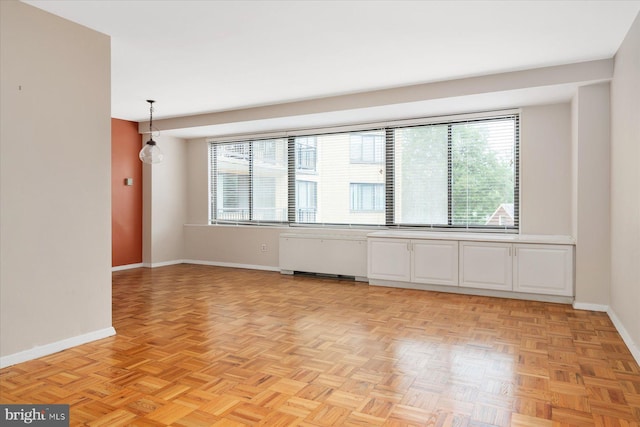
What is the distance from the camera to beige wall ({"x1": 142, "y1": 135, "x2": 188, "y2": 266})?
793 cm

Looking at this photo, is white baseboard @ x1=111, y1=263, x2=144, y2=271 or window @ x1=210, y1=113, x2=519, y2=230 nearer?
window @ x1=210, y1=113, x2=519, y2=230

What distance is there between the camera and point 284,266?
23.7ft

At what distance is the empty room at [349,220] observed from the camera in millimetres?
2729

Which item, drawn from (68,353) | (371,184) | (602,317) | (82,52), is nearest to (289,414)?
(68,353)

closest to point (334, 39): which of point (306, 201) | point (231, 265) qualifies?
point (306, 201)

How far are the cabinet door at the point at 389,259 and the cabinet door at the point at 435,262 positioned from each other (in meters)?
0.10

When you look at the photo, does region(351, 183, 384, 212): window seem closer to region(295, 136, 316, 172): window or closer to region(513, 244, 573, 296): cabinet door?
region(295, 136, 316, 172): window

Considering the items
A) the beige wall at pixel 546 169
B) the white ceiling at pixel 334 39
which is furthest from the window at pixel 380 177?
the white ceiling at pixel 334 39

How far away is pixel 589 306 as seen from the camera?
4.68m

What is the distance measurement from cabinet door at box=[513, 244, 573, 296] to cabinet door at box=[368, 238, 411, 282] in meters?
1.39

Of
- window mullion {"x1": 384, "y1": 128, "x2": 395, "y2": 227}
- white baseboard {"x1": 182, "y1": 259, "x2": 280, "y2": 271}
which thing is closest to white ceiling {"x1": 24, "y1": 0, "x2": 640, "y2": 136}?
window mullion {"x1": 384, "y1": 128, "x2": 395, "y2": 227}

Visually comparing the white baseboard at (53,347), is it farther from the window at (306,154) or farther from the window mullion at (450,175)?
the window mullion at (450,175)

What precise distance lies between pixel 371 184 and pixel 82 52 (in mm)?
4391

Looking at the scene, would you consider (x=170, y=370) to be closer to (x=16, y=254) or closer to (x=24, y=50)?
(x=16, y=254)
